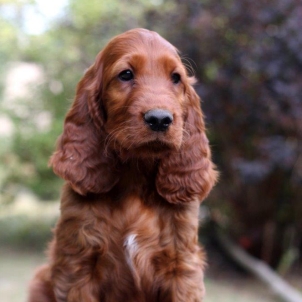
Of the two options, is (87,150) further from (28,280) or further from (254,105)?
(28,280)

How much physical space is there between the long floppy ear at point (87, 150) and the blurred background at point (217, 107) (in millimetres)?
3384

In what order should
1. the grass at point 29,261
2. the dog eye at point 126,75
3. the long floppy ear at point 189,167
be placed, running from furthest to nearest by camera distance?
the grass at point 29,261, the long floppy ear at point 189,167, the dog eye at point 126,75

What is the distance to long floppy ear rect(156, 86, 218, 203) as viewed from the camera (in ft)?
A: 10.4

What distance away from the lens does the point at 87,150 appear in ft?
10.4

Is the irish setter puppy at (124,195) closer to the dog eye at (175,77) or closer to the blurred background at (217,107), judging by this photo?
the dog eye at (175,77)

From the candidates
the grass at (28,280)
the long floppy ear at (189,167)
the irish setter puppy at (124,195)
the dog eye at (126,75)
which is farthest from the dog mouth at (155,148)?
the grass at (28,280)

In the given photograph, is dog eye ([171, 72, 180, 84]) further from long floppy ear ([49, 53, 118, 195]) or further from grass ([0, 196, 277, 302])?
grass ([0, 196, 277, 302])

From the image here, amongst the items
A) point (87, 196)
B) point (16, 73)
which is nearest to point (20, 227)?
point (16, 73)

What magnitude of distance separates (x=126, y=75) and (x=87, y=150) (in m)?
0.45

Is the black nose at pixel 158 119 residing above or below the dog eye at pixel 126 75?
below

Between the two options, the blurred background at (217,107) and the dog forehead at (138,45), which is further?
the blurred background at (217,107)

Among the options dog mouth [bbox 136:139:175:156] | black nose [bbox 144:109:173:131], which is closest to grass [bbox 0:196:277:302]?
dog mouth [bbox 136:139:175:156]

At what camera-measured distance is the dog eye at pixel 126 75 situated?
304 centimetres

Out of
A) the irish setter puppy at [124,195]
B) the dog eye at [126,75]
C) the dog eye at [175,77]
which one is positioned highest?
the dog eye at [175,77]
